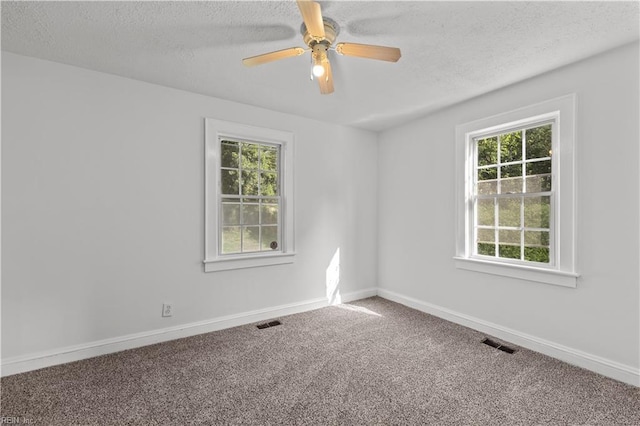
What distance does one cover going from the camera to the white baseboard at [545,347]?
2.26 m

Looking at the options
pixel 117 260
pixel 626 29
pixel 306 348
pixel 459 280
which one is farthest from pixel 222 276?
pixel 626 29

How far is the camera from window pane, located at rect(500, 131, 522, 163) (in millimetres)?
3012

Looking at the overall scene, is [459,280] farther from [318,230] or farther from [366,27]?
[366,27]

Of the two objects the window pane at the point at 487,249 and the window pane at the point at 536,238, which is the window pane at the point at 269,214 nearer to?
the window pane at the point at 487,249

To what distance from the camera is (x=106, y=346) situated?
2.68 metres

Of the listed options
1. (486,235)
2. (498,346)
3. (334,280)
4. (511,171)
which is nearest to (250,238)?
(334,280)

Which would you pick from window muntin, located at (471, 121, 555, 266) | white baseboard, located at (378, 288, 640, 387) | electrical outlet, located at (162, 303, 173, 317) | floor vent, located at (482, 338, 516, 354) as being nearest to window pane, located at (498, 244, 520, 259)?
window muntin, located at (471, 121, 555, 266)

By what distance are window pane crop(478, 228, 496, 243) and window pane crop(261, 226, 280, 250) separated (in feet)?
7.52

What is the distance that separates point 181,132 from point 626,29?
11.7 feet

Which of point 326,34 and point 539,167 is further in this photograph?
point 539,167

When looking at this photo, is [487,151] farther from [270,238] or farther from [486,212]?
[270,238]

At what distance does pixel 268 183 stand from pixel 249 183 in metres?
0.24

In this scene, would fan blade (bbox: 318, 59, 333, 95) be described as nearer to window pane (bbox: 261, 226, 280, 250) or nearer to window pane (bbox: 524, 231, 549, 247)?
window pane (bbox: 261, 226, 280, 250)

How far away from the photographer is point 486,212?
3.32 metres
